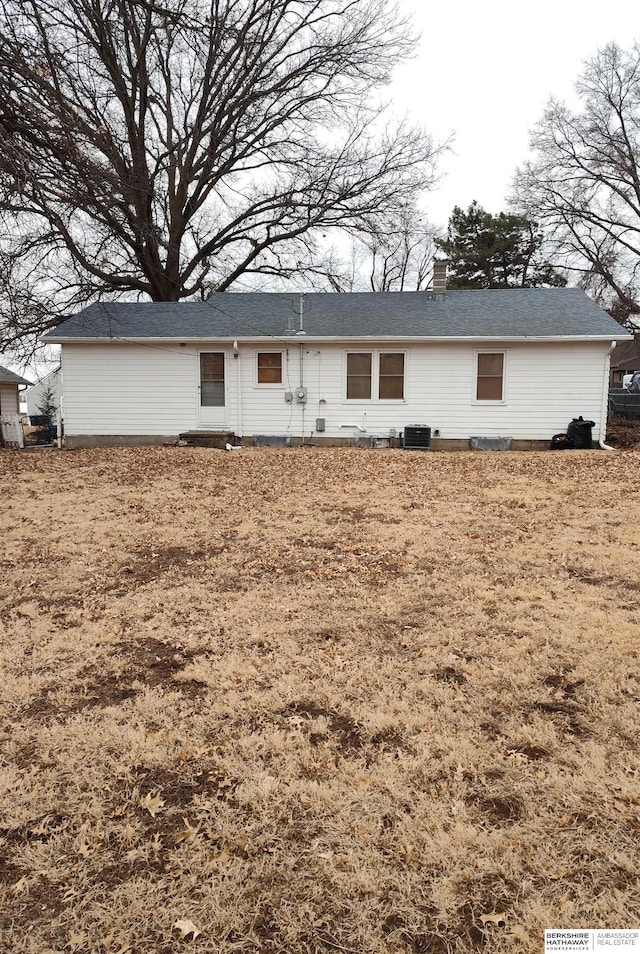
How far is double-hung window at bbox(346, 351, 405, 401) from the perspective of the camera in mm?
13930

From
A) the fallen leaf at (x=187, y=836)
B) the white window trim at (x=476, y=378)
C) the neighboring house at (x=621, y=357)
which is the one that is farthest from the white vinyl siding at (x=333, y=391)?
the neighboring house at (x=621, y=357)

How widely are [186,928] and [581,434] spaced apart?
1338 cm

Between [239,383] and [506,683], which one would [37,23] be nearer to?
[506,683]

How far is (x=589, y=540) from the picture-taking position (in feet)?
18.2

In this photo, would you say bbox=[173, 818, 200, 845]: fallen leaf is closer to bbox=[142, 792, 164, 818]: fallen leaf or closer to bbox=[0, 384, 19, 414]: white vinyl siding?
bbox=[142, 792, 164, 818]: fallen leaf

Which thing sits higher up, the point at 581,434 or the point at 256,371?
the point at 256,371

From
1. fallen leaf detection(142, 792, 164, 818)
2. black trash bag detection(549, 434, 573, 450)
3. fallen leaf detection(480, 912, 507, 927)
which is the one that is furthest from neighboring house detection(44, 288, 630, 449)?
fallen leaf detection(480, 912, 507, 927)

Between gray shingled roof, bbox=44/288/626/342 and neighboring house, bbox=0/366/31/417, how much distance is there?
10.9 ft

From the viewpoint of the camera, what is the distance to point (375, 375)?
14.0 m

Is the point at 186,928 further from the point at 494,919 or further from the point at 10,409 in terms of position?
the point at 10,409

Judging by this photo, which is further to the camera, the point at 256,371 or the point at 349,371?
the point at 256,371

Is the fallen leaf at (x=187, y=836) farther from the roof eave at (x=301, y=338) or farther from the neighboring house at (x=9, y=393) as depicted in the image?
the neighboring house at (x=9, y=393)

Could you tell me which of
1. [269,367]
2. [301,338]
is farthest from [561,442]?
[269,367]

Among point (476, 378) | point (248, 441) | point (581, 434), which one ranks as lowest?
point (248, 441)
